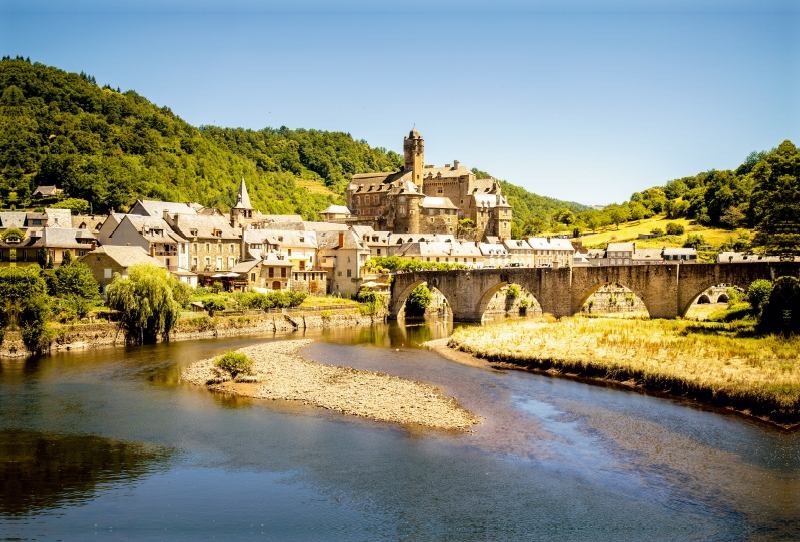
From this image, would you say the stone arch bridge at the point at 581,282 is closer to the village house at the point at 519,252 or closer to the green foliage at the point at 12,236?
the green foliage at the point at 12,236

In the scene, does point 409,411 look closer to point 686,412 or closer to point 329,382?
point 329,382

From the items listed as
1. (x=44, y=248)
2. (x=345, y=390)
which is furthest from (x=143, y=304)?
(x=345, y=390)

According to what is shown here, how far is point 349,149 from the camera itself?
189 meters

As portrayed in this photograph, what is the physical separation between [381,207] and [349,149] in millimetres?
83000

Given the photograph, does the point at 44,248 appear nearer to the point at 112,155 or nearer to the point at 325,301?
the point at 325,301

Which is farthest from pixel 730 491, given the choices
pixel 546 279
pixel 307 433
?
pixel 546 279

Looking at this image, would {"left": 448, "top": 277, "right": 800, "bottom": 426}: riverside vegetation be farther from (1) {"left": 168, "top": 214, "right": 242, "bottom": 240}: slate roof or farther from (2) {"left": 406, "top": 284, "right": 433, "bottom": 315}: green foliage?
(1) {"left": 168, "top": 214, "right": 242, "bottom": 240}: slate roof

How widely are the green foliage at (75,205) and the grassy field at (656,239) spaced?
255ft

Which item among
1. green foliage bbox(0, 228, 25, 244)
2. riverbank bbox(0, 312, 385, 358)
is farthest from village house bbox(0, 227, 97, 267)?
riverbank bbox(0, 312, 385, 358)

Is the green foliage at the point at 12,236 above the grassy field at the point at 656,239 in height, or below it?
below

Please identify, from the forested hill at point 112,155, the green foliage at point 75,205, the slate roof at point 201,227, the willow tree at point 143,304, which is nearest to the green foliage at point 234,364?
the willow tree at point 143,304

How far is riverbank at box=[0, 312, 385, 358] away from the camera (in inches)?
1604

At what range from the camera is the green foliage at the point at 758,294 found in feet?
141

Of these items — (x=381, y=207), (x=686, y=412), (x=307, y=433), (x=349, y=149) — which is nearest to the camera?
(x=307, y=433)
